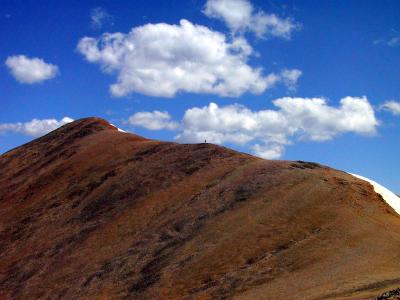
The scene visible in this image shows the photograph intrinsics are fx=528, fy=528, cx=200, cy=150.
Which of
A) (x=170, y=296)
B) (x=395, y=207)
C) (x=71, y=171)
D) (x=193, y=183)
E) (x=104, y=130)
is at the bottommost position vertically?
(x=170, y=296)

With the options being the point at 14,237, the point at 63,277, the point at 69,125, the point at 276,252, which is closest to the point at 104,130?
the point at 69,125

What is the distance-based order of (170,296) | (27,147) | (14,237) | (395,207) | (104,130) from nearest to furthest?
(170,296) → (395,207) → (14,237) → (104,130) → (27,147)

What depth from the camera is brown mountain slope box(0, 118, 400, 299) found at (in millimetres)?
27984

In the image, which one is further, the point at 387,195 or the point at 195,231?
the point at 387,195

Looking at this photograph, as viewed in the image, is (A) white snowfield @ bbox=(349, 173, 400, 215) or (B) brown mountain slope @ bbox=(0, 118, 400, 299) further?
(A) white snowfield @ bbox=(349, 173, 400, 215)

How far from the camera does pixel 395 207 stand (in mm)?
36094

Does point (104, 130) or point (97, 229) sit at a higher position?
point (104, 130)

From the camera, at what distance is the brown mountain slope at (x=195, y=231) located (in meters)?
28.0

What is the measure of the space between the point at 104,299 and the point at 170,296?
17.7 feet

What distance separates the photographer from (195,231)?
118 feet

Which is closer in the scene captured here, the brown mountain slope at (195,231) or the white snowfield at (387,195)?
the brown mountain slope at (195,231)

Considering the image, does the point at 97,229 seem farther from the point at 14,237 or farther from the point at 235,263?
the point at 235,263

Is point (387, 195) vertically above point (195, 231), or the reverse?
point (387, 195)

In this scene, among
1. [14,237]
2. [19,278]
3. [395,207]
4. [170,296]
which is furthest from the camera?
[14,237]
